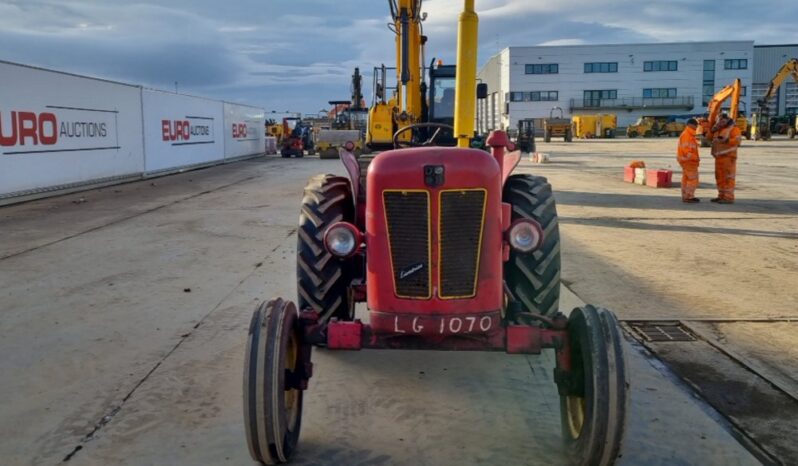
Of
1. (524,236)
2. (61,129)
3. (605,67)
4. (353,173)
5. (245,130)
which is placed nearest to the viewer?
(524,236)

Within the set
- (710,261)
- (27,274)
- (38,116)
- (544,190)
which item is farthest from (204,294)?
(38,116)

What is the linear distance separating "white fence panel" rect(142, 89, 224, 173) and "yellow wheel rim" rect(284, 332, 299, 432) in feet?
67.1

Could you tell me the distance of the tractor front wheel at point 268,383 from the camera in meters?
3.05

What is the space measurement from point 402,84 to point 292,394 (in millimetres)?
10677

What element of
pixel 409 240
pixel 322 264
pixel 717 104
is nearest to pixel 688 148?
pixel 717 104

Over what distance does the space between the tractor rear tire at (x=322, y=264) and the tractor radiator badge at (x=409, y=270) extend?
1.00 meters

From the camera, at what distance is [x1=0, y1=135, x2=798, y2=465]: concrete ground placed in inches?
140

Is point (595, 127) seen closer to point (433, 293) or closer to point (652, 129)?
point (652, 129)

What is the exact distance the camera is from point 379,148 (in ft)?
47.6

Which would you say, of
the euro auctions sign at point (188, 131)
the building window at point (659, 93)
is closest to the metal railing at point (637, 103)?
the building window at point (659, 93)

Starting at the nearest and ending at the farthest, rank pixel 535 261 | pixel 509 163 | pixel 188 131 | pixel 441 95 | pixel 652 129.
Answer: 1. pixel 535 261
2. pixel 509 163
3. pixel 441 95
4. pixel 188 131
5. pixel 652 129

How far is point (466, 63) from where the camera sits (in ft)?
17.4

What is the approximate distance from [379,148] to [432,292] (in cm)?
1136

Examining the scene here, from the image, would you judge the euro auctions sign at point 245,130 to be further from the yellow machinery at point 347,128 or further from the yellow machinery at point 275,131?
the yellow machinery at point 275,131
